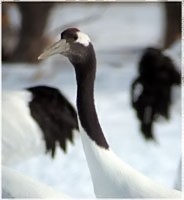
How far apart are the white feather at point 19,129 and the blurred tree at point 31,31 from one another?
151 millimetres

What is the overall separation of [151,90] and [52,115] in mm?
315

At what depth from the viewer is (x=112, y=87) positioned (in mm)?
2131

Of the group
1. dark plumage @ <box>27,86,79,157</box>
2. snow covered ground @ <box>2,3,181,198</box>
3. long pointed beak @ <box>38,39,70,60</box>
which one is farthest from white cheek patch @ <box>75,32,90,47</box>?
dark plumage @ <box>27,86,79,157</box>

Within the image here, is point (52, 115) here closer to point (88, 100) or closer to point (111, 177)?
point (88, 100)

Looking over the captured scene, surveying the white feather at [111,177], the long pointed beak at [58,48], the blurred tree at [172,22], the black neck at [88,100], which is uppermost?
the blurred tree at [172,22]

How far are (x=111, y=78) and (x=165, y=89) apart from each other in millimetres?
171

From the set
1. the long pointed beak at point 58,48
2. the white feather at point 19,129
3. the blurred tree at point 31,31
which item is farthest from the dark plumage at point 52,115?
the long pointed beak at point 58,48

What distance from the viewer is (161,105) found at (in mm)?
2109

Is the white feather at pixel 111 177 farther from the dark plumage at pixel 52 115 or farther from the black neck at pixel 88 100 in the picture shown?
the dark plumage at pixel 52 115

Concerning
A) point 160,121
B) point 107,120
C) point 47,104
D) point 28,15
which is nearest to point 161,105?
point 160,121

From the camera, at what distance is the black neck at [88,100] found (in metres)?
1.83

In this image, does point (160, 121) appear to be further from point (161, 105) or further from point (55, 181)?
point (55, 181)

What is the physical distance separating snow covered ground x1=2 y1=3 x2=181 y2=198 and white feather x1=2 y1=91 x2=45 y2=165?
3cm

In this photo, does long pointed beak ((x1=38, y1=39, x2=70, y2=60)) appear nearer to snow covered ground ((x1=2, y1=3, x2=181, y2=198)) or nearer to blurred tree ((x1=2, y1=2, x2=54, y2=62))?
snow covered ground ((x1=2, y1=3, x2=181, y2=198))
